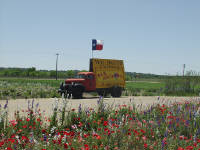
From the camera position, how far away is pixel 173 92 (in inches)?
1103

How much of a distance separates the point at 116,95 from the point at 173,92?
9150 millimetres

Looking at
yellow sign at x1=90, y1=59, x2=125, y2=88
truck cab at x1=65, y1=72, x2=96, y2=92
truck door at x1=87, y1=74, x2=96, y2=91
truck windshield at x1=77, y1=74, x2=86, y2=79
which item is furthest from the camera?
→ yellow sign at x1=90, y1=59, x2=125, y2=88

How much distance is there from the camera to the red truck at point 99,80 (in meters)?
18.8

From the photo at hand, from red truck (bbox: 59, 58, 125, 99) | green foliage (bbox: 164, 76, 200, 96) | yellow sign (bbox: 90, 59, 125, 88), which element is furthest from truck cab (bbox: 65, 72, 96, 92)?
green foliage (bbox: 164, 76, 200, 96)

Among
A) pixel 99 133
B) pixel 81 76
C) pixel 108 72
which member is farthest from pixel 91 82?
pixel 99 133

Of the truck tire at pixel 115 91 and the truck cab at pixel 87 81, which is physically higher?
the truck cab at pixel 87 81

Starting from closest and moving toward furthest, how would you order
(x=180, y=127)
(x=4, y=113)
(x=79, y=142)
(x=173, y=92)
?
(x=79, y=142)
(x=4, y=113)
(x=180, y=127)
(x=173, y=92)

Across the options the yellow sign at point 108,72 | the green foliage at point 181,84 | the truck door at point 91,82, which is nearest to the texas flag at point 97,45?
the yellow sign at point 108,72

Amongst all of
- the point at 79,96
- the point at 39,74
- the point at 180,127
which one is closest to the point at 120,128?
the point at 180,127

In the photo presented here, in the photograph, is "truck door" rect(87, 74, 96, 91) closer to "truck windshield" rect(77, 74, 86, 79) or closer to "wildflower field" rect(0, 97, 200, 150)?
"truck windshield" rect(77, 74, 86, 79)

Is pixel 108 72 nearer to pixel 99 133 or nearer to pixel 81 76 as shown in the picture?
pixel 81 76

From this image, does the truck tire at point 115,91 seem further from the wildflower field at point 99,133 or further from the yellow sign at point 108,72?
the wildflower field at point 99,133

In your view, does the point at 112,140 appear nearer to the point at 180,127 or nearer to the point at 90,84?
the point at 180,127

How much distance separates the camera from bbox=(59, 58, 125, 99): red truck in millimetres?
18828
